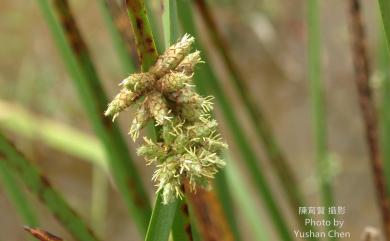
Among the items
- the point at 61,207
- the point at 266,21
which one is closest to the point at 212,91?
the point at 61,207

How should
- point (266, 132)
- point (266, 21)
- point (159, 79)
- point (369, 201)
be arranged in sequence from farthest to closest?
point (266, 21) → point (369, 201) → point (266, 132) → point (159, 79)

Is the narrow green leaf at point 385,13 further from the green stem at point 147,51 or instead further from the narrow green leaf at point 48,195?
the narrow green leaf at point 48,195

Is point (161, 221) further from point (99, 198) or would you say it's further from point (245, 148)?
point (99, 198)

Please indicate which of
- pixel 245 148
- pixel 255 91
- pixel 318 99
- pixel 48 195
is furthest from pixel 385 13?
pixel 255 91

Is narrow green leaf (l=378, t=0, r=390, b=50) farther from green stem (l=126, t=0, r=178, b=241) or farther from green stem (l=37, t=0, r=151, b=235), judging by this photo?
green stem (l=37, t=0, r=151, b=235)

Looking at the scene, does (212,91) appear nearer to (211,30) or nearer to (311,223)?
(211,30)

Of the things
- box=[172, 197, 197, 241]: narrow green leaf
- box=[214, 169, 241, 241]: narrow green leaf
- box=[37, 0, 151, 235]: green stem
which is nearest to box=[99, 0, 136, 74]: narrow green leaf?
box=[37, 0, 151, 235]: green stem
